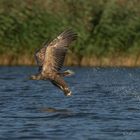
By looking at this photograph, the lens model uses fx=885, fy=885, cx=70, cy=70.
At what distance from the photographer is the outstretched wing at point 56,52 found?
1642 centimetres

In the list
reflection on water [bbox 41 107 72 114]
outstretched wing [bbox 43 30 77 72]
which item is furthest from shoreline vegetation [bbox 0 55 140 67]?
reflection on water [bbox 41 107 72 114]

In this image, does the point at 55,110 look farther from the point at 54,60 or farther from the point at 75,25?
the point at 75,25

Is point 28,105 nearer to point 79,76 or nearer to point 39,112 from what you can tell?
point 39,112

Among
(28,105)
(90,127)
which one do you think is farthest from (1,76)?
(90,127)

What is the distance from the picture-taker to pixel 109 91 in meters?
20.7

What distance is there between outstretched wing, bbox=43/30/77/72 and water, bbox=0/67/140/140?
801 millimetres

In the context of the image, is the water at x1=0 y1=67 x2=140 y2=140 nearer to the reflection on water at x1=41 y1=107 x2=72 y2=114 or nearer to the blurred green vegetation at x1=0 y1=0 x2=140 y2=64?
the reflection on water at x1=41 y1=107 x2=72 y2=114

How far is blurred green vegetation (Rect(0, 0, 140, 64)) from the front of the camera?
1093 inches

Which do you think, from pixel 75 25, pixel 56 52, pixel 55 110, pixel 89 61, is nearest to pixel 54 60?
pixel 56 52

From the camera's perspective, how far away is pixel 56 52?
54.1 feet

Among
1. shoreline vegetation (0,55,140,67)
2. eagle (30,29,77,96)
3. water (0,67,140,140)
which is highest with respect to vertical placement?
eagle (30,29,77,96)

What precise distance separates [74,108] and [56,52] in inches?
45.2

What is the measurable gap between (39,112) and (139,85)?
258 inches

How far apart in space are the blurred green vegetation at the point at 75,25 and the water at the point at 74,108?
83.8 inches
